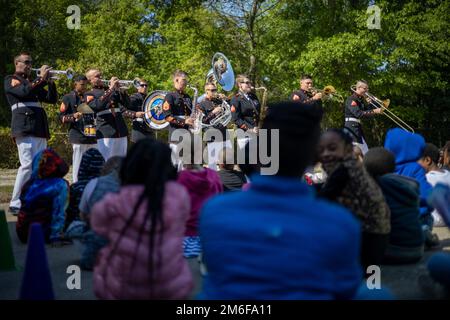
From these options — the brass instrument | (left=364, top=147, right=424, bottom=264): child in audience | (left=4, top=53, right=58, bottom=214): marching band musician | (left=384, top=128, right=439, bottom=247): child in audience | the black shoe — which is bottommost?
the black shoe

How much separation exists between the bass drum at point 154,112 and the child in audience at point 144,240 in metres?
6.84

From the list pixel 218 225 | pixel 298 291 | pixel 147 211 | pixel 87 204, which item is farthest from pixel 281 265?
pixel 87 204

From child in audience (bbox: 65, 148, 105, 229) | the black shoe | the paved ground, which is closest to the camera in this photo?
the paved ground

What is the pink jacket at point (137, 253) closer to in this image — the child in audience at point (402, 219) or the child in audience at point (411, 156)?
the child in audience at point (402, 219)

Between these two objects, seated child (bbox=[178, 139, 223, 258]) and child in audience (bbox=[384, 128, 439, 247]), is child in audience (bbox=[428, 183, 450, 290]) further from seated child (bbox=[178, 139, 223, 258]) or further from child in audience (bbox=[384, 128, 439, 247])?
seated child (bbox=[178, 139, 223, 258])

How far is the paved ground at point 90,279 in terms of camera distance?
→ 3746 millimetres

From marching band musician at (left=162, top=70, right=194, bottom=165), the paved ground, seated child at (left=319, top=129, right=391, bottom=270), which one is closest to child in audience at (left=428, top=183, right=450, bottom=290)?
the paved ground

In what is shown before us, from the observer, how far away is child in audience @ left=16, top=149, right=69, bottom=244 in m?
5.39

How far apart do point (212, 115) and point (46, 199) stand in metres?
4.90

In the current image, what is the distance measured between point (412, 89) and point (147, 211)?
53.7 ft

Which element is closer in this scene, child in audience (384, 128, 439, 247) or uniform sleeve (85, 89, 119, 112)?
child in audience (384, 128, 439, 247)

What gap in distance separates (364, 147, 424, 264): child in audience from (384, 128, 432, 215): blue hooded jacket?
0.82 meters

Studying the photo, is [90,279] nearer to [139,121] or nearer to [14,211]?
[14,211]

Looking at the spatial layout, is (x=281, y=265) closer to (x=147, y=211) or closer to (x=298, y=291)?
(x=298, y=291)
